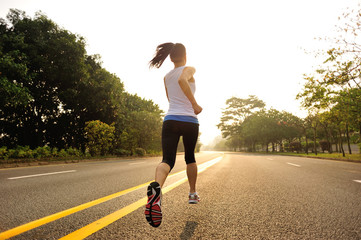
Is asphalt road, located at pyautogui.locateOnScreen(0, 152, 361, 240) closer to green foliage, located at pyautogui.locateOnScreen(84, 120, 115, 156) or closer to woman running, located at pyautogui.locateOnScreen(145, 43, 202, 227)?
woman running, located at pyautogui.locateOnScreen(145, 43, 202, 227)

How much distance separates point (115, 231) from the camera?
79.4 inches

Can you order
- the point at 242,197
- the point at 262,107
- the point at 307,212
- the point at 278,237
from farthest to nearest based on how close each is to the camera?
the point at 262,107 → the point at 242,197 → the point at 307,212 → the point at 278,237

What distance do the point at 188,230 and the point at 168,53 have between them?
230cm

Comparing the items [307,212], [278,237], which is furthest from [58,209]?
[307,212]

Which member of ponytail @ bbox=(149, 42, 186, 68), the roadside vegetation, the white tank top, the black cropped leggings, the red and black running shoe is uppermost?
the roadside vegetation

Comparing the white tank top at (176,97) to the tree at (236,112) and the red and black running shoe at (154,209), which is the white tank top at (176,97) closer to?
the red and black running shoe at (154,209)

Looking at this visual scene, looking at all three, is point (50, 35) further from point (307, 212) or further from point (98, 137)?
point (307, 212)

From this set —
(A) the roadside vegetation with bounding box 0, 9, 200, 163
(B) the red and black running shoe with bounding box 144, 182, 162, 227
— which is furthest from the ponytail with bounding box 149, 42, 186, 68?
(A) the roadside vegetation with bounding box 0, 9, 200, 163

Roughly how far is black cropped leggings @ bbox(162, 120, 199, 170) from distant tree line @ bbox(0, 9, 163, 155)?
1622 cm

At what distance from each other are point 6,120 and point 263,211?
21296mm

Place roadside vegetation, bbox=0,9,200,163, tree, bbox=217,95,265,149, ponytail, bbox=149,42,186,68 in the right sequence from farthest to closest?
tree, bbox=217,95,265,149
roadside vegetation, bbox=0,9,200,163
ponytail, bbox=149,42,186,68

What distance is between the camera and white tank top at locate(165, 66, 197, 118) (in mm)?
2689

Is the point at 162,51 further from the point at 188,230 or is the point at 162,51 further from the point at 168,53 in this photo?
the point at 188,230

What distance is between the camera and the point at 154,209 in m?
1.92
